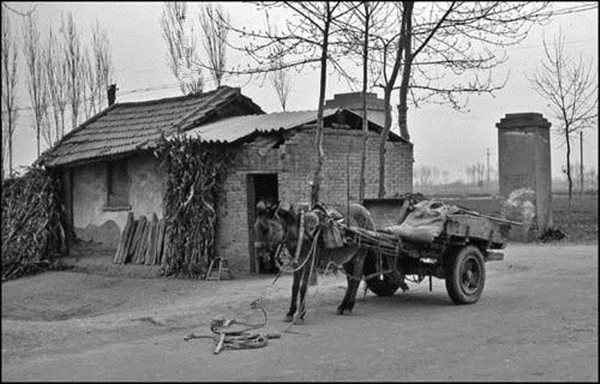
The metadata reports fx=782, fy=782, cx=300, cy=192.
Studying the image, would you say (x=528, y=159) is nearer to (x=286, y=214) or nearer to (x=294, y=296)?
(x=294, y=296)

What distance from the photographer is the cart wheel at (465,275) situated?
1262 cm

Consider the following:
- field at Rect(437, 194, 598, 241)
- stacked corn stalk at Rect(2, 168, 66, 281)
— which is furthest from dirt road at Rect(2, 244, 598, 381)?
field at Rect(437, 194, 598, 241)

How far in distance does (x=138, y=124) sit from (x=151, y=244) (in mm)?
4095

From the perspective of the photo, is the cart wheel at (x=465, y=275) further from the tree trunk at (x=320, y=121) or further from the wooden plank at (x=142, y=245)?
the wooden plank at (x=142, y=245)

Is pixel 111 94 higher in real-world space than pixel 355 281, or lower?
higher

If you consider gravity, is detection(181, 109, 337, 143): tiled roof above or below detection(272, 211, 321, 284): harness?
above

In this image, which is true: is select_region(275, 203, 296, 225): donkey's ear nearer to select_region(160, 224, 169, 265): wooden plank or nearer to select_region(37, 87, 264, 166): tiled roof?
select_region(160, 224, 169, 265): wooden plank

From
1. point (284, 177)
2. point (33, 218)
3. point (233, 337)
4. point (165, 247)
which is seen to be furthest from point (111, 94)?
point (233, 337)

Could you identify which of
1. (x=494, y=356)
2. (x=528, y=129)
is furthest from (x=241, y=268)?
(x=528, y=129)

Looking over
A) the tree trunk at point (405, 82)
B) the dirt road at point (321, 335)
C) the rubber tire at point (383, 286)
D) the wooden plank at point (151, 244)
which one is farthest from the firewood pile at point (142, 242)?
the tree trunk at point (405, 82)

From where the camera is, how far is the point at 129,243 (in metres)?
19.2

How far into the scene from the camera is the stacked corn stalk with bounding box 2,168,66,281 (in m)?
20.2

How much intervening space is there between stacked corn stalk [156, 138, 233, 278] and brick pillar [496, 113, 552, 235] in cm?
1154

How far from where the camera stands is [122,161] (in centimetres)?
1997
